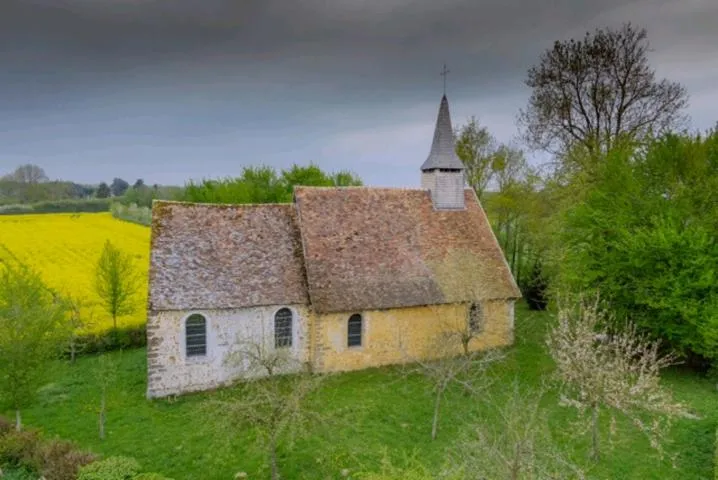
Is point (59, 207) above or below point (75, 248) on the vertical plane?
above

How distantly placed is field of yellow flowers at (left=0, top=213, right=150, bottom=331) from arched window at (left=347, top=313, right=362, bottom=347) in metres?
14.5

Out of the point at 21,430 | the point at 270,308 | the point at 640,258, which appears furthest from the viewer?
the point at 270,308

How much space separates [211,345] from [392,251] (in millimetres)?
9750

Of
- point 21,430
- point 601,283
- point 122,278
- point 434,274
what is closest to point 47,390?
point 21,430

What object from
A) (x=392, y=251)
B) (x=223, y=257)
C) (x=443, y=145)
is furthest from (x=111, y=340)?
(x=443, y=145)

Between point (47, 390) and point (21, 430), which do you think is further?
point (47, 390)

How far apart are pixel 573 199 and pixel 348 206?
13.1 meters

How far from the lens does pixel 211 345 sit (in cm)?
2183

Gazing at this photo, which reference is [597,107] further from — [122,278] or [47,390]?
[47,390]

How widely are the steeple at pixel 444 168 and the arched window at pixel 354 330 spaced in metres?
8.25

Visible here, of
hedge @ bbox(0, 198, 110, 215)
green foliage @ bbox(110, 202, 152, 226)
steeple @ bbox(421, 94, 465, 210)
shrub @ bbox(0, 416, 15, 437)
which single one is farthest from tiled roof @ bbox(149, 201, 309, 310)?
hedge @ bbox(0, 198, 110, 215)

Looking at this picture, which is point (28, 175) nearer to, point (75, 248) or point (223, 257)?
point (75, 248)

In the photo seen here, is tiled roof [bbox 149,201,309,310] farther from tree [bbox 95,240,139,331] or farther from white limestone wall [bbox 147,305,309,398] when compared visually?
tree [bbox 95,240,139,331]

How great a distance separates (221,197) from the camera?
3856 centimetres
